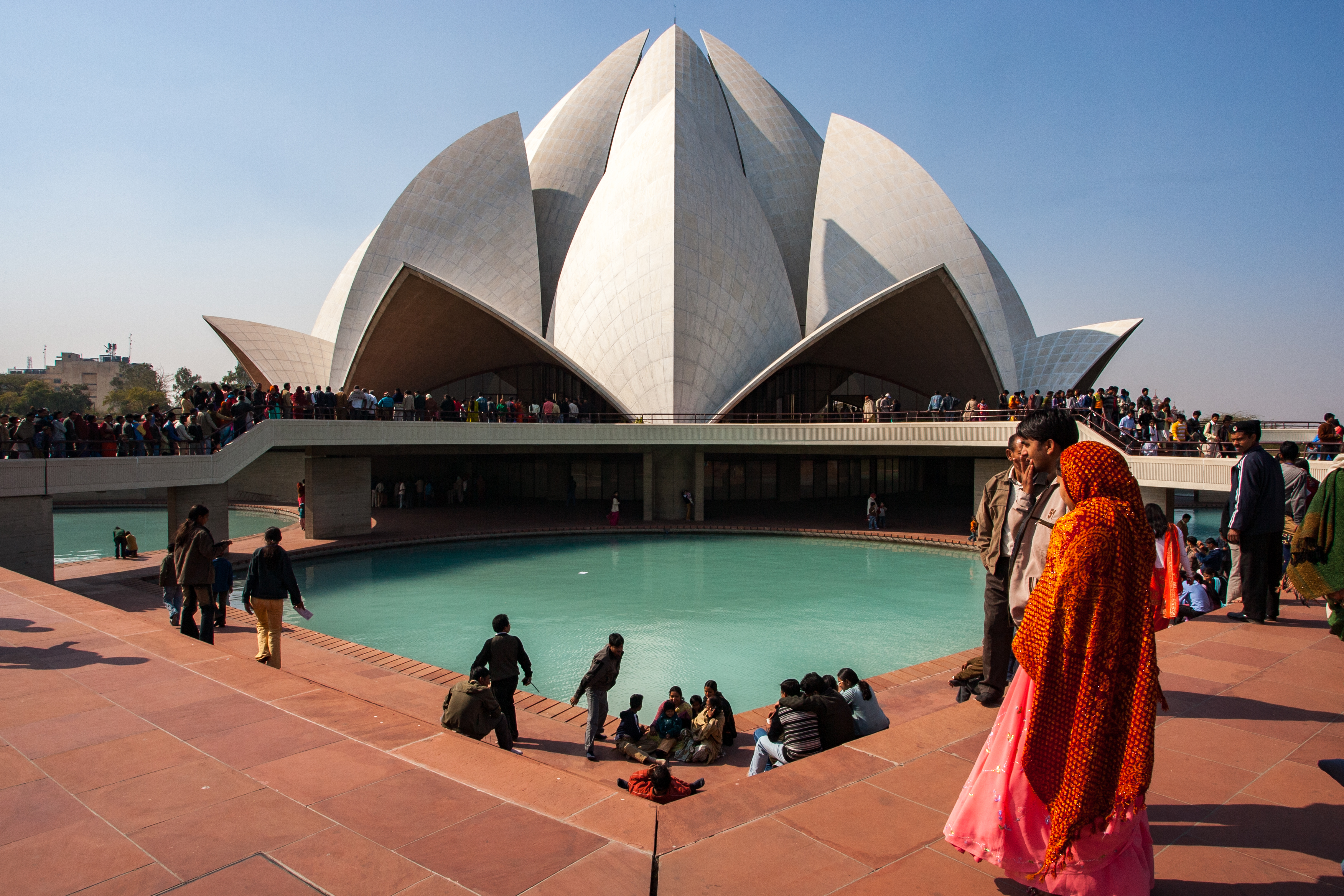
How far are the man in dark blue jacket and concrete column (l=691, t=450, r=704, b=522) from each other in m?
14.3

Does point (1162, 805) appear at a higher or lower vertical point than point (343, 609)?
higher

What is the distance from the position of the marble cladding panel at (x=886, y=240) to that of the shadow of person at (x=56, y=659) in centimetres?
2349

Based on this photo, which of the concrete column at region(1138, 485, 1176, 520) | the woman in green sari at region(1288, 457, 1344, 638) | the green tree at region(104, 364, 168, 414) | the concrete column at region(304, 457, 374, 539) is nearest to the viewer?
the woman in green sari at region(1288, 457, 1344, 638)

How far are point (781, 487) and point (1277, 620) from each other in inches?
755

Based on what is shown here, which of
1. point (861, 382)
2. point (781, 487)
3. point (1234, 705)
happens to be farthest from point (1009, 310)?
point (1234, 705)

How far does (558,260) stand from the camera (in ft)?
95.2

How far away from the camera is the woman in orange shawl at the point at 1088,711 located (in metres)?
2.01

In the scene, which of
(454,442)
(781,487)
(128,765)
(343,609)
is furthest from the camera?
(781,487)

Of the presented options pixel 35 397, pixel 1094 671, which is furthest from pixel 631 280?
pixel 35 397

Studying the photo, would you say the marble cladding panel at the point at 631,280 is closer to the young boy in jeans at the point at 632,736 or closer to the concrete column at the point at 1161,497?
the concrete column at the point at 1161,497

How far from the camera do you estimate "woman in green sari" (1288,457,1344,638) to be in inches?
148

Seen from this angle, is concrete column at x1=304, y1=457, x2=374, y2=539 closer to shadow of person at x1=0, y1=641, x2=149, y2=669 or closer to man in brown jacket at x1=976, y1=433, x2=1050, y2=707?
shadow of person at x1=0, y1=641, x2=149, y2=669

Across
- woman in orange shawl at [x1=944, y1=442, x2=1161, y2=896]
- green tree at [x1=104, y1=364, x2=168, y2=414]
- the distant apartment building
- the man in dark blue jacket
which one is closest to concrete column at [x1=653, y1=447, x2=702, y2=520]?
the man in dark blue jacket

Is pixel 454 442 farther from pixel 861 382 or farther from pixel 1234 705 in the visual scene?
pixel 861 382
